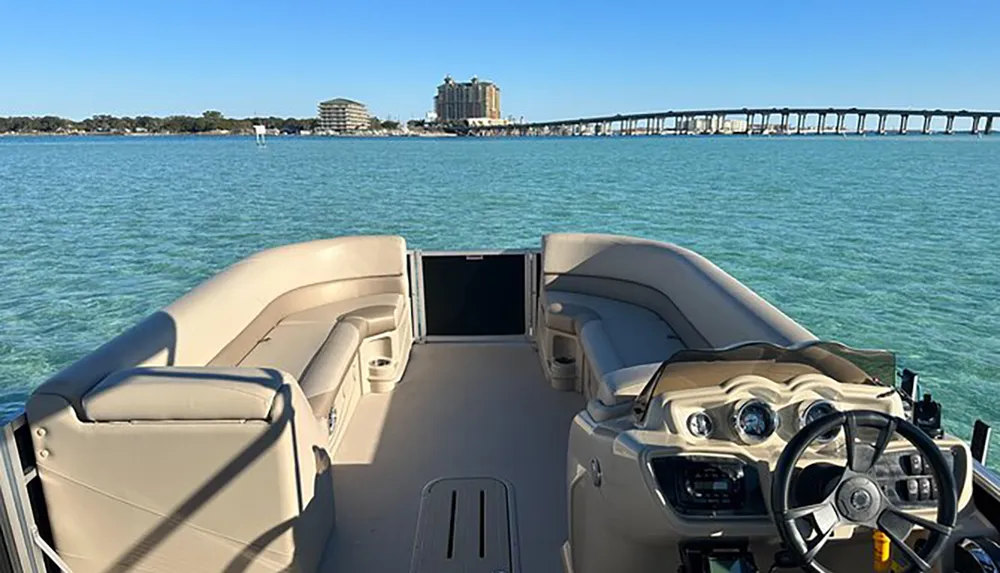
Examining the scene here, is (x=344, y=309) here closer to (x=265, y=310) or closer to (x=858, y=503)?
(x=265, y=310)

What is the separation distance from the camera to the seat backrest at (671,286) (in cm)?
267

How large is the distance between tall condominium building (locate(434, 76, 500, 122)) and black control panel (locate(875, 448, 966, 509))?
98.0 metres

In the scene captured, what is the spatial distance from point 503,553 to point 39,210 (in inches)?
698

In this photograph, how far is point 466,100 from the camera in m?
96.1

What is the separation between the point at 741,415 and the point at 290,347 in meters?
2.37

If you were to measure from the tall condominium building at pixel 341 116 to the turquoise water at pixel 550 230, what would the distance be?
70717 mm

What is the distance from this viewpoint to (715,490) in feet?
4.79

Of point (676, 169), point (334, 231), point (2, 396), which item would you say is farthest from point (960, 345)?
point (676, 169)


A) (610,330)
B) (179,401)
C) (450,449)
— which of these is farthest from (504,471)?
(179,401)

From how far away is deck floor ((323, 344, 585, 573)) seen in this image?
7.48 ft

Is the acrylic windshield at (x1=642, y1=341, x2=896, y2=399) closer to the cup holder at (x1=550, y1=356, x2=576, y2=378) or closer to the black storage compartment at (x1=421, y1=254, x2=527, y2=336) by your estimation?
the cup holder at (x1=550, y1=356, x2=576, y2=378)

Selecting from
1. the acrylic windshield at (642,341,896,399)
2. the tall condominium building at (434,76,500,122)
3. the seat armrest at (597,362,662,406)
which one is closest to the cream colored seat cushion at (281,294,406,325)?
the seat armrest at (597,362,662,406)

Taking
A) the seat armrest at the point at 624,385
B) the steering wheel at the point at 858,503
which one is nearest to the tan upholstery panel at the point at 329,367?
the seat armrest at the point at 624,385

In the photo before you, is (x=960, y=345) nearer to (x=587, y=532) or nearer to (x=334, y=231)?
(x=587, y=532)
